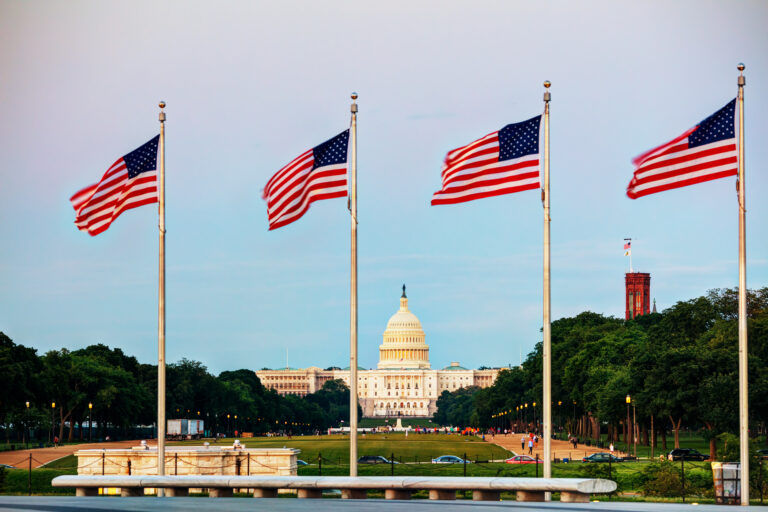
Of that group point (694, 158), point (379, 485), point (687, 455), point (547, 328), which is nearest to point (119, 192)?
point (379, 485)

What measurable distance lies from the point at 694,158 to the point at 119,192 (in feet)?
61.0

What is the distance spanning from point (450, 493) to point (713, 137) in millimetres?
12806

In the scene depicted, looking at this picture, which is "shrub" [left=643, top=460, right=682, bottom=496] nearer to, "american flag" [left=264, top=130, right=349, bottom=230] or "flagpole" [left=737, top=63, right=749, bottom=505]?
"flagpole" [left=737, top=63, right=749, bottom=505]

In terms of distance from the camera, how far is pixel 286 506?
2888 cm

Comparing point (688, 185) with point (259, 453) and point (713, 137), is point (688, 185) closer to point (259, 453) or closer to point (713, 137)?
point (713, 137)

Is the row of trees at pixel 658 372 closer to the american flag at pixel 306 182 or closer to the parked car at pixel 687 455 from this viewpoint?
the parked car at pixel 687 455

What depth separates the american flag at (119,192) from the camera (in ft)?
129

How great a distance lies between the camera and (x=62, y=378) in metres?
120

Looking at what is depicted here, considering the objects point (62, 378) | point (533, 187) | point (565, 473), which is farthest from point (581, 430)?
point (533, 187)

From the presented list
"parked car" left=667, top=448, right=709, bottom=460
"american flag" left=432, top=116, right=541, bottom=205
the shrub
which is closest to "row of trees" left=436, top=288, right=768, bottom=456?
"parked car" left=667, top=448, right=709, bottom=460

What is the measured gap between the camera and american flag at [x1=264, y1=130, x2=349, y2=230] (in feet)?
125

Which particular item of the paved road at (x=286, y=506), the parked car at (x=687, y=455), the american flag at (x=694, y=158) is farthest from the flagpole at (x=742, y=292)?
the parked car at (x=687, y=455)

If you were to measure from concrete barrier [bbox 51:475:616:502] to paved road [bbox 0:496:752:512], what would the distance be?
54.4 inches

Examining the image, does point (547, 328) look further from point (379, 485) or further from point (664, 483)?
point (664, 483)
